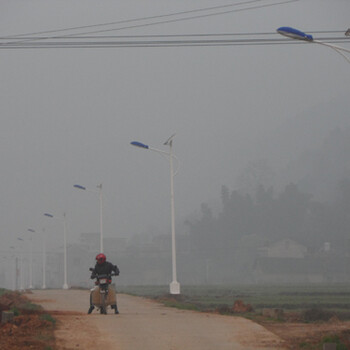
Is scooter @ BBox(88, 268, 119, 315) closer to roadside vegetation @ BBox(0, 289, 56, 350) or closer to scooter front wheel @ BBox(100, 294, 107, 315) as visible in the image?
scooter front wheel @ BBox(100, 294, 107, 315)

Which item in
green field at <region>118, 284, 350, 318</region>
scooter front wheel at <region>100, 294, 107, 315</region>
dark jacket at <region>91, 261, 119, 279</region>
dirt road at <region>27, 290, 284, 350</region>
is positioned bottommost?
green field at <region>118, 284, 350, 318</region>

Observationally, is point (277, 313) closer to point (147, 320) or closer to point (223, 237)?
point (147, 320)

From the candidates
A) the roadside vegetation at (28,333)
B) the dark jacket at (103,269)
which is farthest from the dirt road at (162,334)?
the dark jacket at (103,269)

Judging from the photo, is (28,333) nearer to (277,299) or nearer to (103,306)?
(103,306)

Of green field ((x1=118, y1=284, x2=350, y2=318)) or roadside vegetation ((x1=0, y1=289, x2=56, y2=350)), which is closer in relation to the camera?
roadside vegetation ((x1=0, y1=289, x2=56, y2=350))

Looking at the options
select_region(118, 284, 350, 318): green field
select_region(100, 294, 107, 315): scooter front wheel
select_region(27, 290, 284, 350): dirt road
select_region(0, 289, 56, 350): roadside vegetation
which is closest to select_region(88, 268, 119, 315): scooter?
select_region(100, 294, 107, 315): scooter front wheel

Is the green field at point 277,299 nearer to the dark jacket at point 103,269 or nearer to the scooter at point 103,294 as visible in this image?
the scooter at point 103,294

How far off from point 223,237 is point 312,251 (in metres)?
53.5

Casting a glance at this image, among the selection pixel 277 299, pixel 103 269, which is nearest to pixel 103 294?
pixel 103 269

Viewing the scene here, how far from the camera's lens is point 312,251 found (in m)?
143

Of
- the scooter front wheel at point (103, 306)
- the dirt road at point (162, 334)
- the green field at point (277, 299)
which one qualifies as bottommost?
the green field at point (277, 299)

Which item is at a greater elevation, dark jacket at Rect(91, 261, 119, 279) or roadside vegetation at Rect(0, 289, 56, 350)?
dark jacket at Rect(91, 261, 119, 279)

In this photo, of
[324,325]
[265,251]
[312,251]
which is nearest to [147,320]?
[324,325]

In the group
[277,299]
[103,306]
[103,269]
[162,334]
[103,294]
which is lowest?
[277,299]
